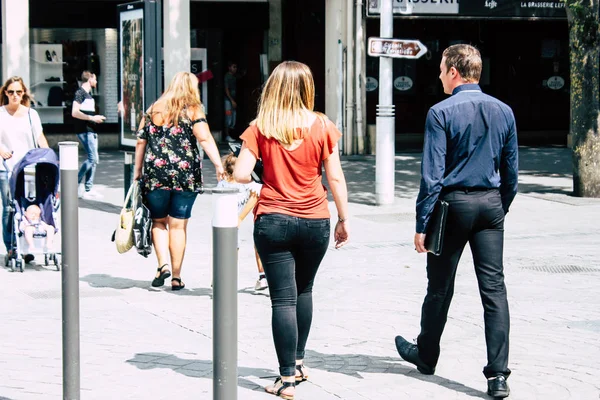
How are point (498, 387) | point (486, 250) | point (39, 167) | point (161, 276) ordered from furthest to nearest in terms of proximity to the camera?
point (39, 167) < point (161, 276) < point (486, 250) < point (498, 387)

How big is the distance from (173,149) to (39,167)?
1606 mm

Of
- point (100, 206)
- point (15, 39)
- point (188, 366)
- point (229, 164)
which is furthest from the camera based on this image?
point (15, 39)

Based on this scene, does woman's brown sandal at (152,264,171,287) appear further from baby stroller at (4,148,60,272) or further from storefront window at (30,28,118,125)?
storefront window at (30,28,118,125)

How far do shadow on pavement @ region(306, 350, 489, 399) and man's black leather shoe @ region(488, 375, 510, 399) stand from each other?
206 millimetres

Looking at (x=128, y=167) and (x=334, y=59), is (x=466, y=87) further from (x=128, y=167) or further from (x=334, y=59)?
(x=334, y=59)

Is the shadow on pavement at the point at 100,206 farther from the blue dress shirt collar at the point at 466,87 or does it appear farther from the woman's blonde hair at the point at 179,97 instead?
the blue dress shirt collar at the point at 466,87

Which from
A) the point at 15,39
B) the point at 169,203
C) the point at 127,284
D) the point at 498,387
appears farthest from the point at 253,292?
the point at 15,39

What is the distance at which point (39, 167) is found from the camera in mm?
9461

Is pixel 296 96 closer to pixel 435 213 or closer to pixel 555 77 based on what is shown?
pixel 435 213

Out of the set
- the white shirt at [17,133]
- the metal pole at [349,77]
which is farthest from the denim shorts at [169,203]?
the metal pole at [349,77]

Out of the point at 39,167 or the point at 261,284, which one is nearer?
the point at 261,284

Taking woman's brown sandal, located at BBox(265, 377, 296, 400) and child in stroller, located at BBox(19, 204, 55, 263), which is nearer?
woman's brown sandal, located at BBox(265, 377, 296, 400)

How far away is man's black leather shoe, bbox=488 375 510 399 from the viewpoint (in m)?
5.56

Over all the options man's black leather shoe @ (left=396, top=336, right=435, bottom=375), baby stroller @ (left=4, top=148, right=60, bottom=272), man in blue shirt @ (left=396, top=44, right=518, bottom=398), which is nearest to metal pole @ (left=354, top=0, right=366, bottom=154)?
baby stroller @ (left=4, top=148, right=60, bottom=272)
